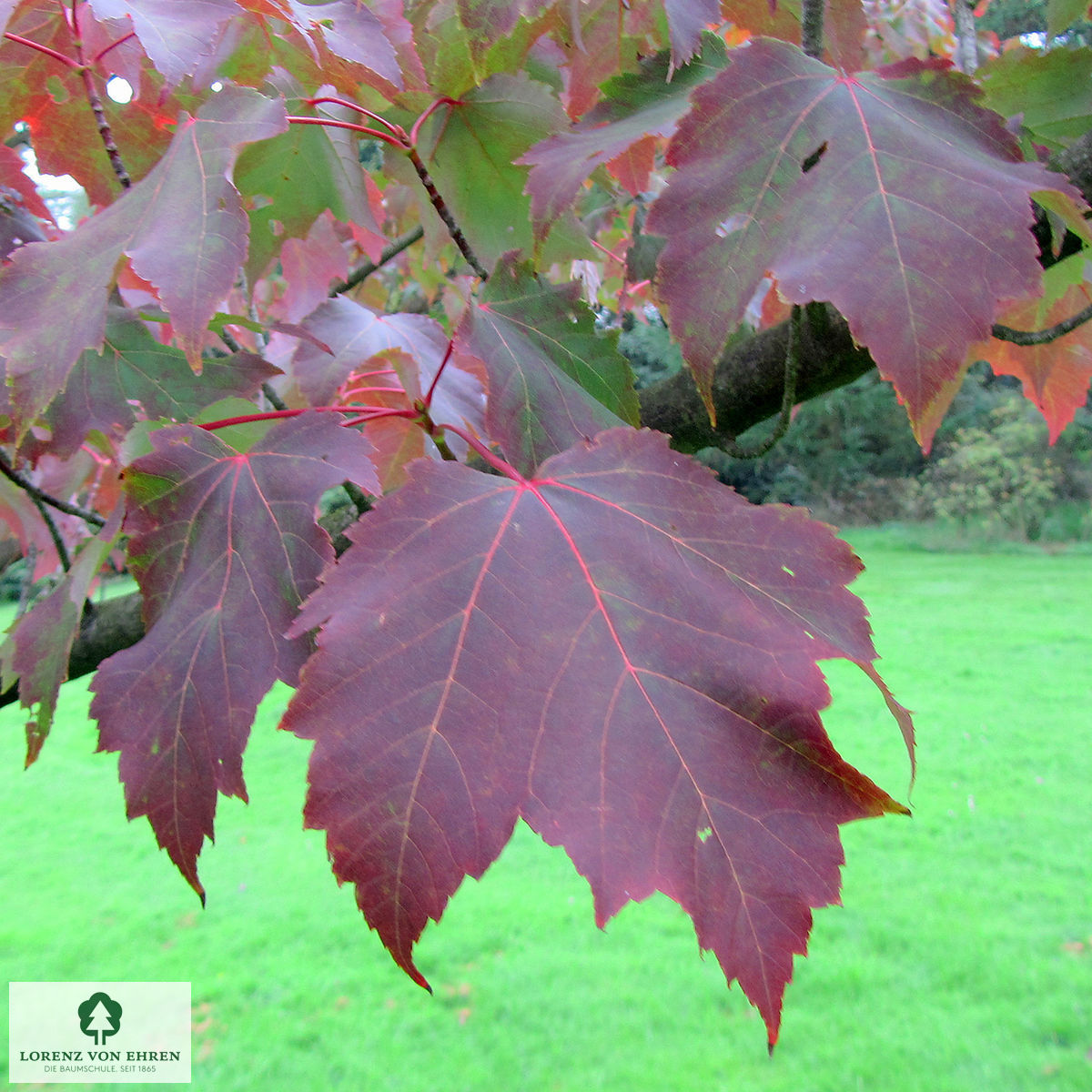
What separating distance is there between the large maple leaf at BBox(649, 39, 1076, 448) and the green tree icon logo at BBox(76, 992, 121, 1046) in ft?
10.0

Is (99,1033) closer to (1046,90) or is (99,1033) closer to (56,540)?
(56,540)

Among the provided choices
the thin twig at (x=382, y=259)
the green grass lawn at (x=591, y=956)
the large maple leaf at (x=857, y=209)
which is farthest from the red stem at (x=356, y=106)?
the green grass lawn at (x=591, y=956)

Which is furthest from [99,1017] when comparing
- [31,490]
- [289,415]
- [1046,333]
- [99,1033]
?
[1046,333]

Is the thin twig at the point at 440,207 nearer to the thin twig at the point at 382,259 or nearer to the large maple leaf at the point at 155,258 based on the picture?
the large maple leaf at the point at 155,258

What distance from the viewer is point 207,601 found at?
1.77 ft

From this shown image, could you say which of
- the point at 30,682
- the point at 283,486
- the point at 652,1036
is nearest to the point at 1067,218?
the point at 283,486

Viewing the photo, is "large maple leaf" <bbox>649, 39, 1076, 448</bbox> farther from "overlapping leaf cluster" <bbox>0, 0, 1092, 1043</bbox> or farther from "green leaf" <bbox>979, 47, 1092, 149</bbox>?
"green leaf" <bbox>979, 47, 1092, 149</bbox>

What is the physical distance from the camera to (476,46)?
663 mm

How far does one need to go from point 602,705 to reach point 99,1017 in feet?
9.98

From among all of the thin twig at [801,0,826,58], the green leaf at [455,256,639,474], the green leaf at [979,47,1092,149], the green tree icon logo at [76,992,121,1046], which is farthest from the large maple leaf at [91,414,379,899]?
the green tree icon logo at [76,992,121,1046]

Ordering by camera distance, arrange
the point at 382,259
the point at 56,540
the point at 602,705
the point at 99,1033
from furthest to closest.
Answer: the point at 99,1033 → the point at 382,259 → the point at 56,540 → the point at 602,705

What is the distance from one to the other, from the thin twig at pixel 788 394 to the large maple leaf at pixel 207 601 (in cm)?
38

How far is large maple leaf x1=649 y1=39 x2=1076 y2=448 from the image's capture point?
18.4 inches

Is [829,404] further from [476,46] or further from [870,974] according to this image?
[476,46]
